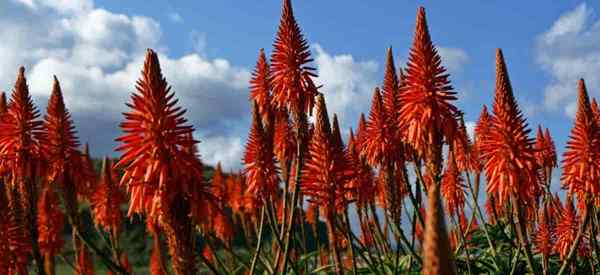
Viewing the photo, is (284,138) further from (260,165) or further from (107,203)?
(107,203)

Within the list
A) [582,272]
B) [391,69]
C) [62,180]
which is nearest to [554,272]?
[582,272]

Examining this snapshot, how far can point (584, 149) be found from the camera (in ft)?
28.5

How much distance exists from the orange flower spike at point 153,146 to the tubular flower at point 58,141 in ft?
10.9

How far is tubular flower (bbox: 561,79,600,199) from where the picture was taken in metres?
8.57

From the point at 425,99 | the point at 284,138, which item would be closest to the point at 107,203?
the point at 284,138

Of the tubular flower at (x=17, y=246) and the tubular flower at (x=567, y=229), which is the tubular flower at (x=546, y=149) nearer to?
the tubular flower at (x=567, y=229)

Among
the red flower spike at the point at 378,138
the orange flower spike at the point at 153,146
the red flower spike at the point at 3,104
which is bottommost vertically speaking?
the orange flower spike at the point at 153,146

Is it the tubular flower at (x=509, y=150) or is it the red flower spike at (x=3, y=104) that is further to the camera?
the red flower spike at (x=3, y=104)

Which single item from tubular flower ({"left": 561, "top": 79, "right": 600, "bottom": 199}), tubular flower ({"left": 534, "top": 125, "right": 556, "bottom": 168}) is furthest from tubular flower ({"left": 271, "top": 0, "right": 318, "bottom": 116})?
tubular flower ({"left": 534, "top": 125, "right": 556, "bottom": 168})

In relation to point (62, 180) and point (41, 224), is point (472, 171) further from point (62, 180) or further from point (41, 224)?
point (41, 224)

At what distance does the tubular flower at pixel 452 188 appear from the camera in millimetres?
12648

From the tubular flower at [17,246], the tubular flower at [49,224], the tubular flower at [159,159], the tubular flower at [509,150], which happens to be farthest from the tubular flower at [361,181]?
the tubular flower at [49,224]

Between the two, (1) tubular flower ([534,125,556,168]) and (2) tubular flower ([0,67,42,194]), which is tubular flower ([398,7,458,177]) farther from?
(1) tubular flower ([534,125,556,168])

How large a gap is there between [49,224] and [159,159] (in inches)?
371
